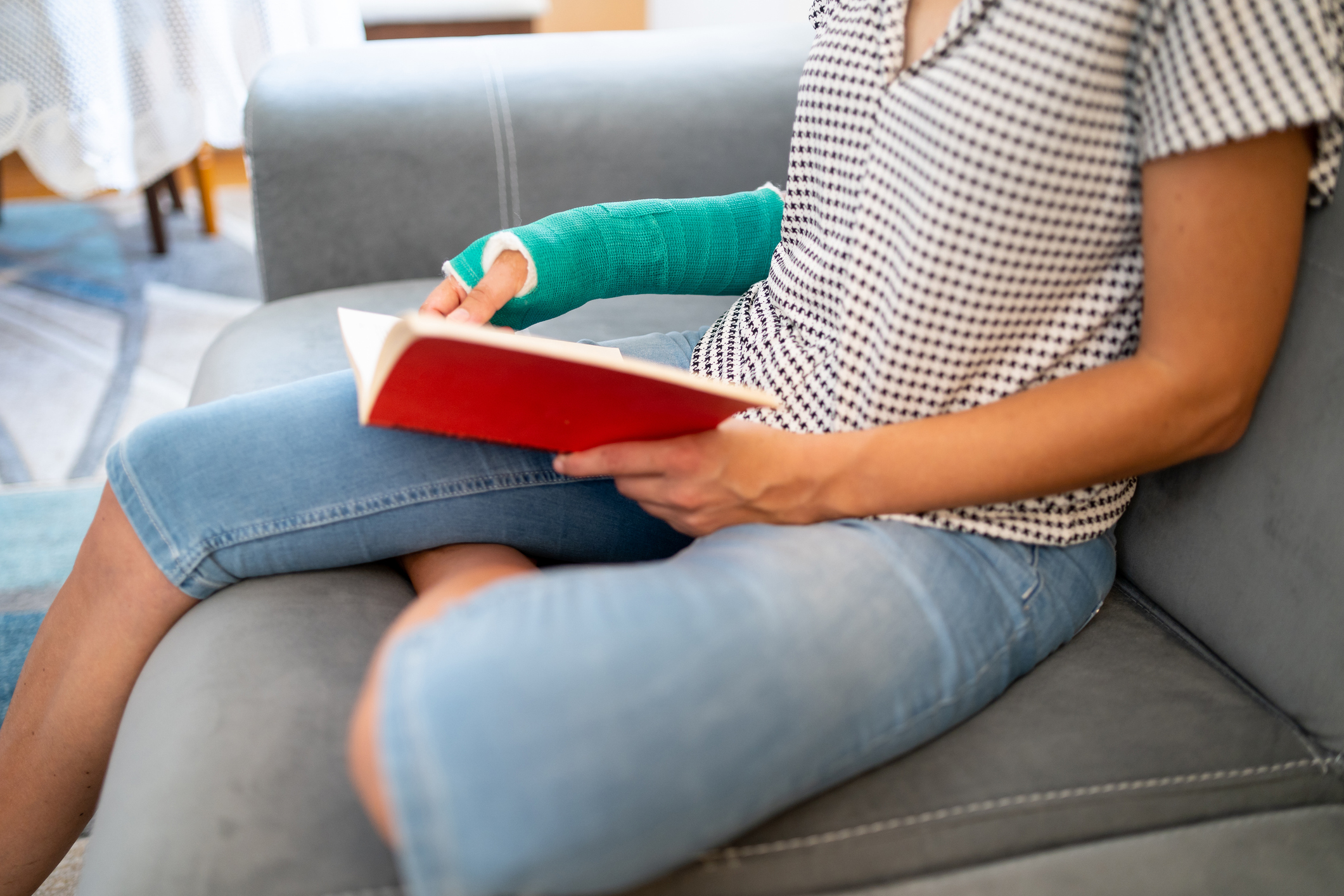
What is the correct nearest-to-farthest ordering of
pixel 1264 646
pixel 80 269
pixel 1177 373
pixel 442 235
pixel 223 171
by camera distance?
pixel 1177 373
pixel 1264 646
pixel 442 235
pixel 80 269
pixel 223 171

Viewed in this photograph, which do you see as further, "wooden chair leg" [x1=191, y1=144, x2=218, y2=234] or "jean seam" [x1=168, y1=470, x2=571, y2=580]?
"wooden chair leg" [x1=191, y1=144, x2=218, y2=234]

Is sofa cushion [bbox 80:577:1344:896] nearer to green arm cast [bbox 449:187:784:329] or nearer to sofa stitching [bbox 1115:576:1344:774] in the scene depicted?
sofa stitching [bbox 1115:576:1344:774]

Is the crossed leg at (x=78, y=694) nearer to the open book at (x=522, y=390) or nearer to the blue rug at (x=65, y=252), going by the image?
the open book at (x=522, y=390)

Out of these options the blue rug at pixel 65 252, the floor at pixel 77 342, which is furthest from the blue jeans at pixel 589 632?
the blue rug at pixel 65 252

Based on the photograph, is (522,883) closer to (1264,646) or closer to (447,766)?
(447,766)

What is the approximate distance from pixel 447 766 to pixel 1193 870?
433mm

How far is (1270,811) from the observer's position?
0.59 m

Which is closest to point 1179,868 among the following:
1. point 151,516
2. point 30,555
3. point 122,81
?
point 151,516

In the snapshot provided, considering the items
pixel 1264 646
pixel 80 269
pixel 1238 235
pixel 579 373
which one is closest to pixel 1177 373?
pixel 1238 235

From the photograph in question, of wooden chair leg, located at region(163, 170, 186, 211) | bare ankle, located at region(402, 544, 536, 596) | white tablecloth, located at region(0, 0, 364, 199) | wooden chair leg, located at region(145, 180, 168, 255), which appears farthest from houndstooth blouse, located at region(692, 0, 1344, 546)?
wooden chair leg, located at region(163, 170, 186, 211)

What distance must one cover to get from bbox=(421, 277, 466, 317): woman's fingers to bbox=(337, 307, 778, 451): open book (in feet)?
0.39

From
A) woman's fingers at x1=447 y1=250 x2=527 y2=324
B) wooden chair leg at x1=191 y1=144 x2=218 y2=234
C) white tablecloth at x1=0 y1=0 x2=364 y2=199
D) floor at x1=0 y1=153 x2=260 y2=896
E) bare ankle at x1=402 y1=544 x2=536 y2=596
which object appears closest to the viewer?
bare ankle at x1=402 y1=544 x2=536 y2=596

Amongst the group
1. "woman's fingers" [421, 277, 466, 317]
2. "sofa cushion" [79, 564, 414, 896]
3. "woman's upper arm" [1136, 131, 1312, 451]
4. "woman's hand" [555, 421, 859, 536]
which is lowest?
"sofa cushion" [79, 564, 414, 896]

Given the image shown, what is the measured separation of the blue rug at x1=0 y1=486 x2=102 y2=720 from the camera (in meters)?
1.19
